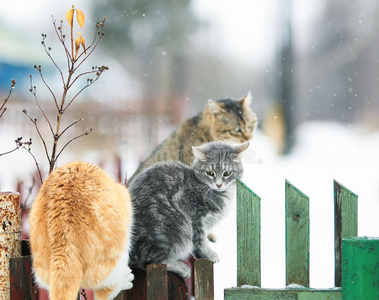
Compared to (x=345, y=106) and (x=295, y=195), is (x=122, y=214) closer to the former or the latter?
(x=295, y=195)

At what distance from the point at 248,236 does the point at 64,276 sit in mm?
530

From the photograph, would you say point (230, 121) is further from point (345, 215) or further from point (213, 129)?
point (345, 215)

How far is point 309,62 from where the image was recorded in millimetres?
2896

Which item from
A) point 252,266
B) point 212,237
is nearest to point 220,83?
point 212,237

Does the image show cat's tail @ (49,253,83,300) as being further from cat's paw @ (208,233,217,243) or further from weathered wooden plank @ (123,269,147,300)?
cat's paw @ (208,233,217,243)

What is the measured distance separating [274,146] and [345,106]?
0.57m

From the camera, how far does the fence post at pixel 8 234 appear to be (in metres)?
1.21

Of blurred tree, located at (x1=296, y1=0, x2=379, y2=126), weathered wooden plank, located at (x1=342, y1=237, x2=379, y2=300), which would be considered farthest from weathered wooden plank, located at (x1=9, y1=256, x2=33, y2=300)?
blurred tree, located at (x1=296, y1=0, x2=379, y2=126)

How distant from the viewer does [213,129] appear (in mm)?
2361

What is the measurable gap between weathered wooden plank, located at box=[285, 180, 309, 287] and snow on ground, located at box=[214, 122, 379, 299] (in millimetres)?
491

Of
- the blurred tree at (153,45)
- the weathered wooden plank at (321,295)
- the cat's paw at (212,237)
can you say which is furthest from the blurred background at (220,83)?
the weathered wooden plank at (321,295)

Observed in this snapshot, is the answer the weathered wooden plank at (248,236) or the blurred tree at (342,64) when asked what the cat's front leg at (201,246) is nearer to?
the weathered wooden plank at (248,236)

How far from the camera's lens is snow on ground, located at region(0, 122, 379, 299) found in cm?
188

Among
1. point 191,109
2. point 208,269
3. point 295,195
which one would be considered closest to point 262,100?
point 191,109
